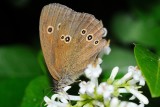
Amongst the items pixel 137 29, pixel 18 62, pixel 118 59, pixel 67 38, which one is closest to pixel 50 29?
pixel 67 38

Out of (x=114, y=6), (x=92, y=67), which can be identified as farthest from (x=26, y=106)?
(x=114, y=6)

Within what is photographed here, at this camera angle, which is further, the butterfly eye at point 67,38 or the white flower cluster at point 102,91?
the butterfly eye at point 67,38

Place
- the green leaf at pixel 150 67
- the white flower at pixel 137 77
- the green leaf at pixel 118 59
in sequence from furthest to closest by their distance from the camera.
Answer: the green leaf at pixel 118 59 < the white flower at pixel 137 77 < the green leaf at pixel 150 67

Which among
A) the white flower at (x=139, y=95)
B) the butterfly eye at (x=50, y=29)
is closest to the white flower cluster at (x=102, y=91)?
the white flower at (x=139, y=95)

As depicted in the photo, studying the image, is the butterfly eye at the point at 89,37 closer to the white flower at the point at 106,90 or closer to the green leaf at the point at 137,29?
the white flower at the point at 106,90

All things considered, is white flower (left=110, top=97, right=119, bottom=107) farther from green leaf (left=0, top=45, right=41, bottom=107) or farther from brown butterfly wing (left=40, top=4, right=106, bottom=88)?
green leaf (left=0, top=45, right=41, bottom=107)

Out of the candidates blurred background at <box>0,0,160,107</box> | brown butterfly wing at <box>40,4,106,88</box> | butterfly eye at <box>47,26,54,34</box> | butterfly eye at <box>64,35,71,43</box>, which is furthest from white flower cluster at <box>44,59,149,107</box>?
blurred background at <box>0,0,160,107</box>

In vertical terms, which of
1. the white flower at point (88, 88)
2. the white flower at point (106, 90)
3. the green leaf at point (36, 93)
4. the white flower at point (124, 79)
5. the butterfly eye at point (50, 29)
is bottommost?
the white flower at point (106, 90)
